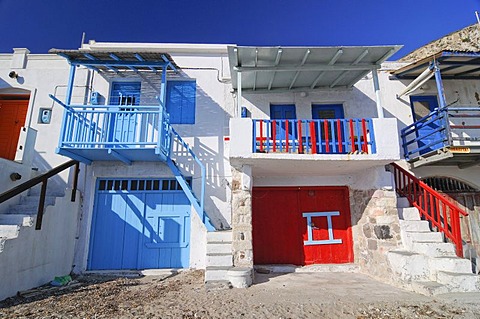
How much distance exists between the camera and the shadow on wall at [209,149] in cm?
697

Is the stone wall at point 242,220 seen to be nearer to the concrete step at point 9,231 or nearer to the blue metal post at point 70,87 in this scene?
the concrete step at point 9,231

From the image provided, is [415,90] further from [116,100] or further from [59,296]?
[59,296]

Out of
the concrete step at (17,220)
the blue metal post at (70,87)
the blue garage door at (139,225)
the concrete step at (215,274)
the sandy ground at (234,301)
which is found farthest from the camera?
the blue garage door at (139,225)

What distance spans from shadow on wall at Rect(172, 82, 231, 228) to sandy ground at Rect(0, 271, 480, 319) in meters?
2.24

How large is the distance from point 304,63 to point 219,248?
4.91 m

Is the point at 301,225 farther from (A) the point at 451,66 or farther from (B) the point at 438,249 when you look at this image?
(A) the point at 451,66

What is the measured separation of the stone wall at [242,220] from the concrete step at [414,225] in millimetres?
3466

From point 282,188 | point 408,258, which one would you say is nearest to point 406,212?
point 408,258

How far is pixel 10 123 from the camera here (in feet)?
25.3

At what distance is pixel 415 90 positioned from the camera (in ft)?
25.9

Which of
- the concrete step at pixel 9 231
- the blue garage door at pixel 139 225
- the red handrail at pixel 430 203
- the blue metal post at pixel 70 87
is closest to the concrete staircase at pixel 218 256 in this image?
the blue garage door at pixel 139 225

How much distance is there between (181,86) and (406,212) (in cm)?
701

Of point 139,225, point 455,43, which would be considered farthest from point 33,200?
point 455,43

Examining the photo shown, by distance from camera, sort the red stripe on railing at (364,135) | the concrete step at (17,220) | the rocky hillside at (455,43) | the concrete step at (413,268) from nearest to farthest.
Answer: the concrete step at (413,268), the concrete step at (17,220), the red stripe on railing at (364,135), the rocky hillside at (455,43)
